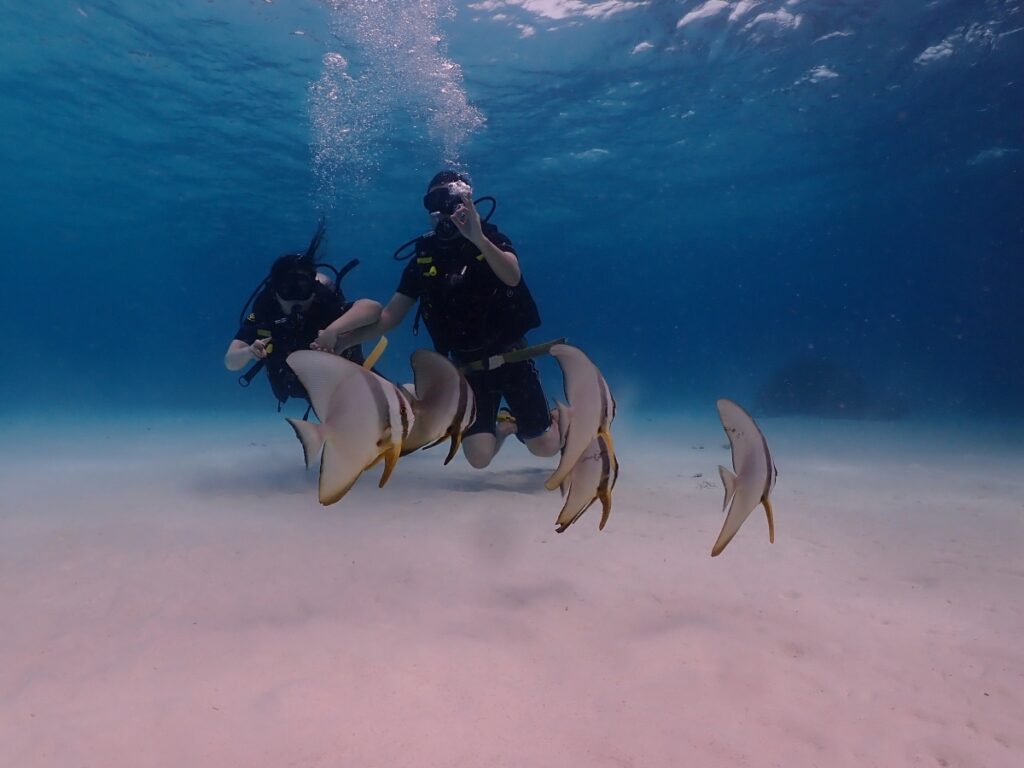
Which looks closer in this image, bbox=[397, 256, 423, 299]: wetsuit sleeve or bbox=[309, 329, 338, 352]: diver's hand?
bbox=[309, 329, 338, 352]: diver's hand

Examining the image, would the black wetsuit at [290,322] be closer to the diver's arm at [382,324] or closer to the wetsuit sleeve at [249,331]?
the wetsuit sleeve at [249,331]

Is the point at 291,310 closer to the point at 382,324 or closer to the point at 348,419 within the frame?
the point at 382,324

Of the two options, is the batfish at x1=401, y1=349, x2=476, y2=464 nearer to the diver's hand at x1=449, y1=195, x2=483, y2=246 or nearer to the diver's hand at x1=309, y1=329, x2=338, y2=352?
the diver's hand at x1=449, y1=195, x2=483, y2=246

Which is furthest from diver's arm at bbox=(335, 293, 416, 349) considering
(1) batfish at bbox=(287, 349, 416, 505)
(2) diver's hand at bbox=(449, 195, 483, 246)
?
(1) batfish at bbox=(287, 349, 416, 505)

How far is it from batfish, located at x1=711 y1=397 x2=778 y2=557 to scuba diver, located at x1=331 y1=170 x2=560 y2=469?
244 centimetres

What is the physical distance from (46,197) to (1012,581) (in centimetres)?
4400

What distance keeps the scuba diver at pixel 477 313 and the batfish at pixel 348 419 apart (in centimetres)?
269

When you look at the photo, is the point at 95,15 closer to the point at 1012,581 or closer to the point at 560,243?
the point at 1012,581

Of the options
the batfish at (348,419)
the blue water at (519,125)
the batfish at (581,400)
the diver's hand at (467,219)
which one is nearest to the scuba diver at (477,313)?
the diver's hand at (467,219)

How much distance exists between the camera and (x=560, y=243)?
44.4 m

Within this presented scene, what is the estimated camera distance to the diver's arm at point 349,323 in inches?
180

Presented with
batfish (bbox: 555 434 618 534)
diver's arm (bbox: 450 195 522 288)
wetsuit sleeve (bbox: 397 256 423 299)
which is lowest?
batfish (bbox: 555 434 618 534)

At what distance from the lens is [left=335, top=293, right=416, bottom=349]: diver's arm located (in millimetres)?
4972

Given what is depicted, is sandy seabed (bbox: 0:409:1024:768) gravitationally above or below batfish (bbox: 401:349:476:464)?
below
